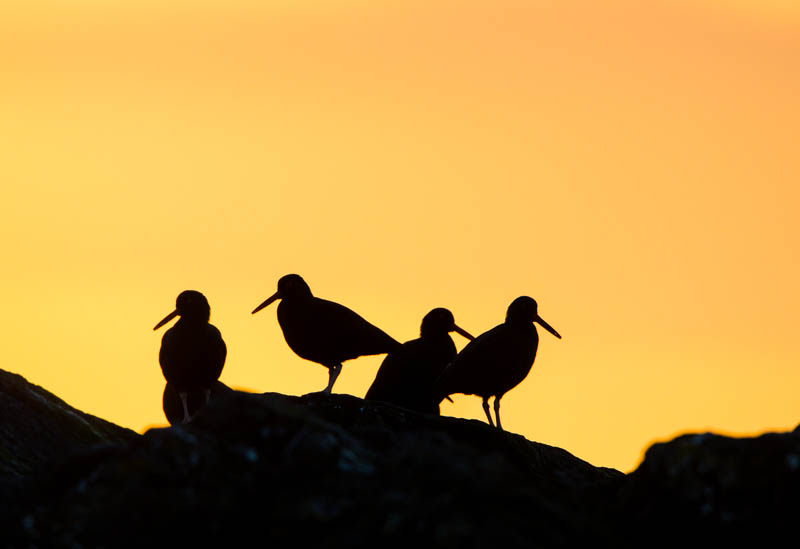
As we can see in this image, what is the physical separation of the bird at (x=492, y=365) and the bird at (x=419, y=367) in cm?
45

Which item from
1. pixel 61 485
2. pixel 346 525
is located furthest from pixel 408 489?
pixel 61 485

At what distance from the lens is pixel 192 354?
61.2 ft

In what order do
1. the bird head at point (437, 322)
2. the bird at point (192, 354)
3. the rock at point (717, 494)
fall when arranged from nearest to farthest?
the rock at point (717, 494), the bird at point (192, 354), the bird head at point (437, 322)

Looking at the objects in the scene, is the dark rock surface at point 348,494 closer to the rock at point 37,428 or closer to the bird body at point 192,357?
the rock at point 37,428

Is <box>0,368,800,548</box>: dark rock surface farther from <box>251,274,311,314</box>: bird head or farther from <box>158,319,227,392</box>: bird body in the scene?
<box>251,274,311,314</box>: bird head

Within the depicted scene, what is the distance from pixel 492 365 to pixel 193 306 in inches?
168

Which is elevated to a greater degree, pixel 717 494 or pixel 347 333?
pixel 347 333

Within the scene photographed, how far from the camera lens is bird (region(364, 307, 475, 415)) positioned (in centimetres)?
1995

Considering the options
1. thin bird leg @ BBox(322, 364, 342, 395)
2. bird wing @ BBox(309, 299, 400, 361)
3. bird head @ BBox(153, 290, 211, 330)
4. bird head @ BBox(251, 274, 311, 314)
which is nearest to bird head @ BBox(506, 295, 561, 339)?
bird wing @ BBox(309, 299, 400, 361)

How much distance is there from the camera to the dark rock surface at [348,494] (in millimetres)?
9016

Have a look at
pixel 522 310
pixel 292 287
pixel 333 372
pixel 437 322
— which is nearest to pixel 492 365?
pixel 522 310

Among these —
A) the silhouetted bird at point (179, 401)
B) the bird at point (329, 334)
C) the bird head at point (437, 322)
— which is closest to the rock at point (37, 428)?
the silhouetted bird at point (179, 401)

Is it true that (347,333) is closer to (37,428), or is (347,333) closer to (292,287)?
(292,287)

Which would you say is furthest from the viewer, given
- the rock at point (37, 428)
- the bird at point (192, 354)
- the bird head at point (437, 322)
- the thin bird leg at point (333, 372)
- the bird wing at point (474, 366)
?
the bird head at point (437, 322)
